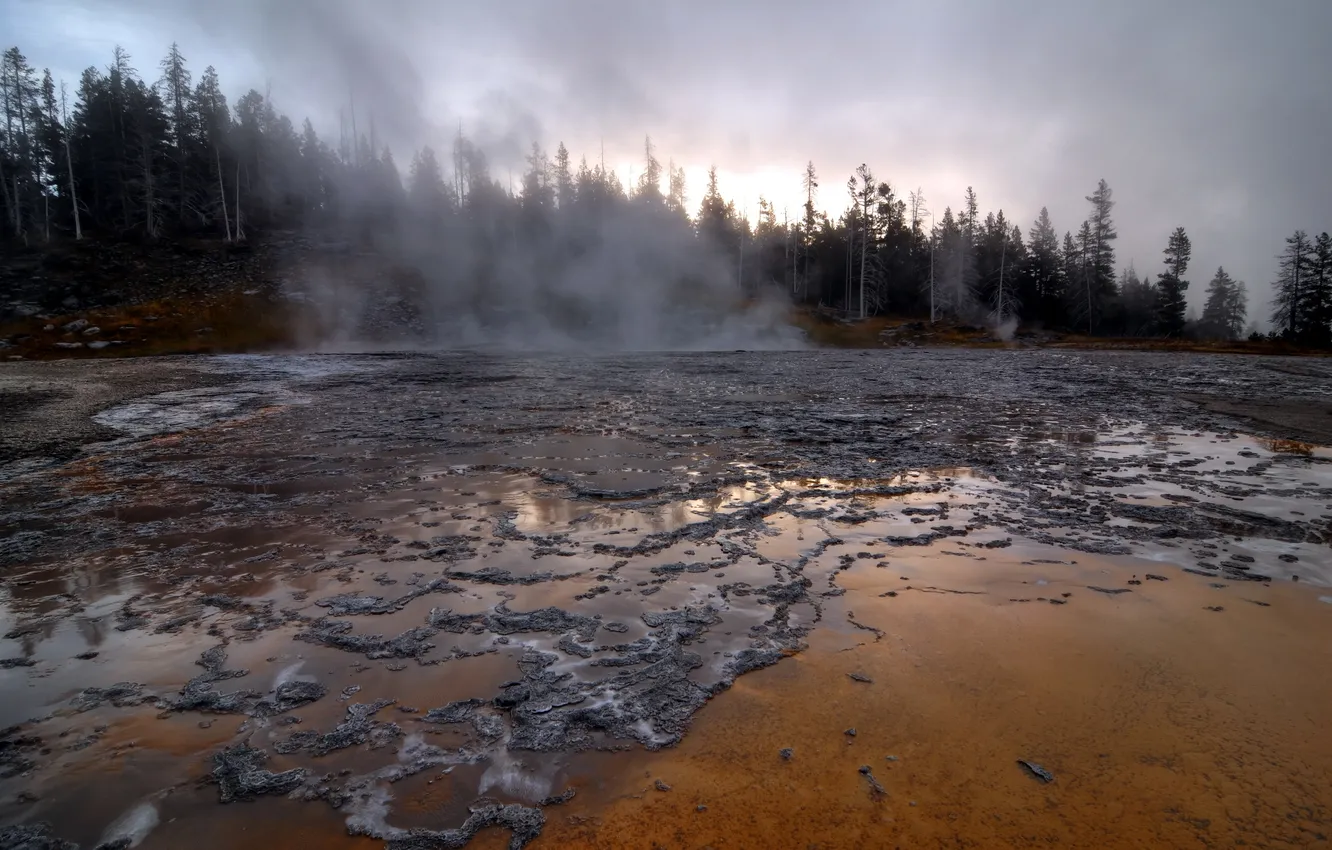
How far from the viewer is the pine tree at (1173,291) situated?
5347 cm

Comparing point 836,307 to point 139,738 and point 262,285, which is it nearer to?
point 262,285

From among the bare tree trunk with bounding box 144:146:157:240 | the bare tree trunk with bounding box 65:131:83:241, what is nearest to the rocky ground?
the bare tree trunk with bounding box 144:146:157:240

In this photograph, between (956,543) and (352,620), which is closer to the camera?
(352,620)

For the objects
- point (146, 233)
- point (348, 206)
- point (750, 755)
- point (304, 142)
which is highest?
point (304, 142)

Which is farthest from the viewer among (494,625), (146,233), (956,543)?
(146,233)

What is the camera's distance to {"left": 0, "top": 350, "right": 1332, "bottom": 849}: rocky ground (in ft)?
9.50

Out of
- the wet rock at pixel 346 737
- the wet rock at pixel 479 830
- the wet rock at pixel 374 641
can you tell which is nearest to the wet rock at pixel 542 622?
the wet rock at pixel 374 641

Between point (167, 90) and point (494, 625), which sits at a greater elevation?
point (167, 90)

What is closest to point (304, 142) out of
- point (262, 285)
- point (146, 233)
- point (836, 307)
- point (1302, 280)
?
point (146, 233)

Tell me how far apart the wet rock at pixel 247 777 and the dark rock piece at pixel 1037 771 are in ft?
10.8

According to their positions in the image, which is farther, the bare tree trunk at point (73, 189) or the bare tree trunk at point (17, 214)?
the bare tree trunk at point (73, 189)

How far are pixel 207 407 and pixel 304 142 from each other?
7007 centimetres

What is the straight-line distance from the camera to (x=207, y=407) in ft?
47.8

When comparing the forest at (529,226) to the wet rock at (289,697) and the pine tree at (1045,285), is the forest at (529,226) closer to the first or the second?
the pine tree at (1045,285)
